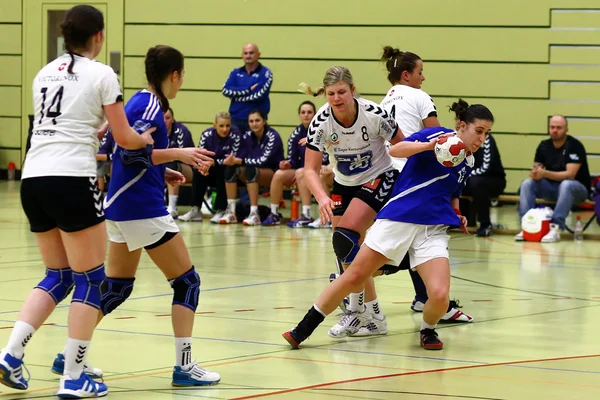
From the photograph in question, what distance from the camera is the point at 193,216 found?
47.2ft

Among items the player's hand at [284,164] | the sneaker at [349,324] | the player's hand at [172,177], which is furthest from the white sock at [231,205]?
the player's hand at [172,177]

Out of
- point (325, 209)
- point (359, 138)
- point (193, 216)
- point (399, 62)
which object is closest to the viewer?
point (325, 209)

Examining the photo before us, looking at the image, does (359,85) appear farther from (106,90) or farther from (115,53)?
(106,90)

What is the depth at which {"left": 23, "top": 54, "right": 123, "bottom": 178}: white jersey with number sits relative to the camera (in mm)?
4512

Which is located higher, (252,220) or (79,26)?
(79,26)

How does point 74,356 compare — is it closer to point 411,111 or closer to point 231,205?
point 411,111

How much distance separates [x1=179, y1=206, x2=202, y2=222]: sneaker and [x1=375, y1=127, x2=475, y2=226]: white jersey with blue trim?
8584 mm

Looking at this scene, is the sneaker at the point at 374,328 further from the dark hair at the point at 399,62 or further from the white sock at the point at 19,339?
the white sock at the point at 19,339

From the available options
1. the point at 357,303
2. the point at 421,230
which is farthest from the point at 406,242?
the point at 357,303

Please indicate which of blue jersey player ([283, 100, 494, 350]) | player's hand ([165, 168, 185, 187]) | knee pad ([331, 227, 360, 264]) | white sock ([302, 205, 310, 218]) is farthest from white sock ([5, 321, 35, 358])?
white sock ([302, 205, 310, 218])

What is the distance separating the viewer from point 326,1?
16969mm

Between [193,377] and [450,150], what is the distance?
73.8 inches

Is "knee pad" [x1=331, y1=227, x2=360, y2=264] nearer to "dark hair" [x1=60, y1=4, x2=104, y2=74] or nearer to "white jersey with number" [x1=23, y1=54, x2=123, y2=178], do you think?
"white jersey with number" [x1=23, y1=54, x2=123, y2=178]

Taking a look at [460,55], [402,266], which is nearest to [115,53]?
[460,55]
